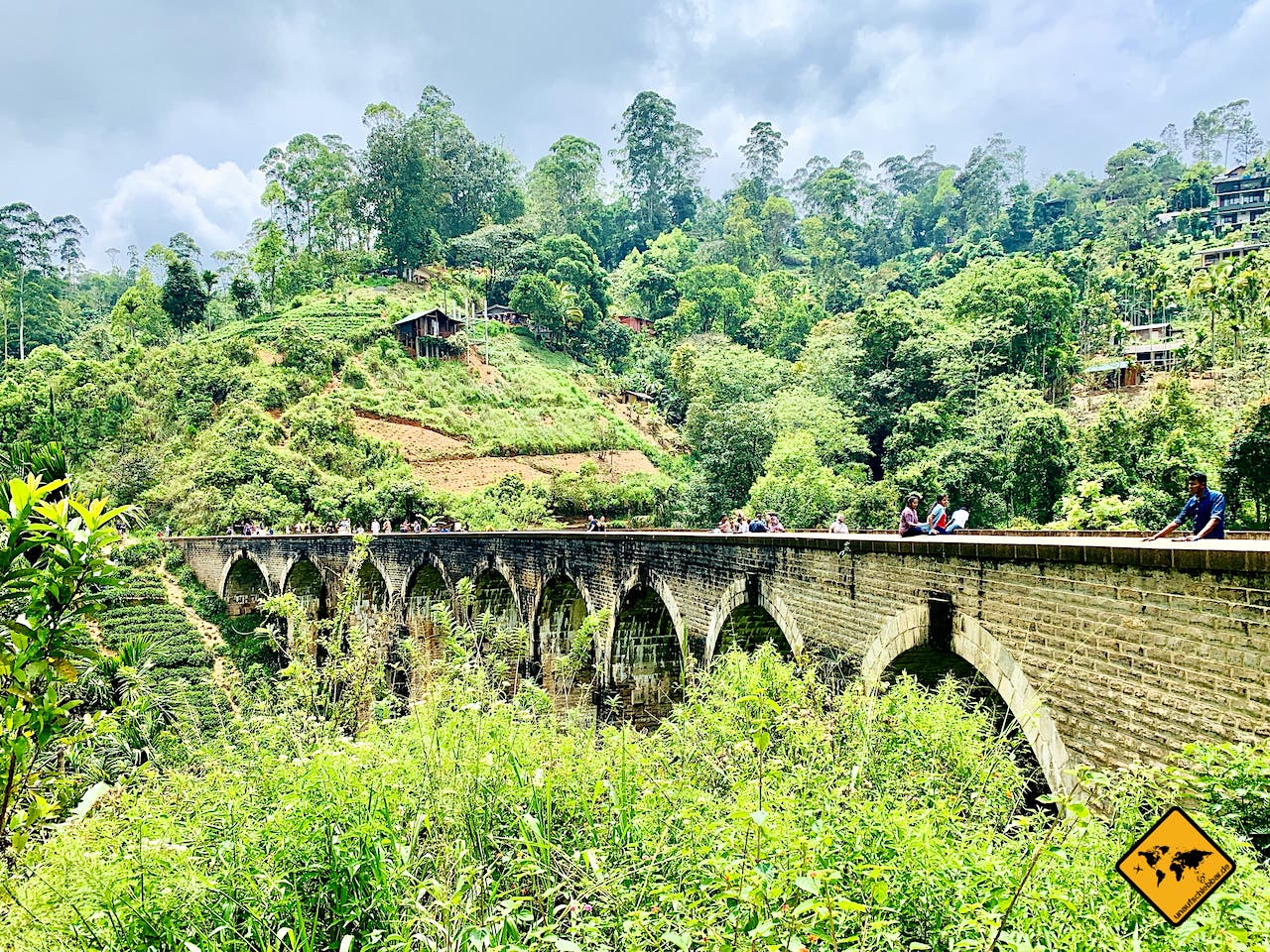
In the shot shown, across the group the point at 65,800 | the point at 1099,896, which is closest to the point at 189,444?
the point at 65,800

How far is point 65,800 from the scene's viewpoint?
12.8 feet

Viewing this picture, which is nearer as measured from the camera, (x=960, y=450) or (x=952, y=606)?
(x=952, y=606)

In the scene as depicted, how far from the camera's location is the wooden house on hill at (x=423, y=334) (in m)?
50.6

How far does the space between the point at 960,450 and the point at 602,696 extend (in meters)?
16.8

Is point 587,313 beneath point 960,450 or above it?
above

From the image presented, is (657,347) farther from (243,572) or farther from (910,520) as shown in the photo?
(910,520)

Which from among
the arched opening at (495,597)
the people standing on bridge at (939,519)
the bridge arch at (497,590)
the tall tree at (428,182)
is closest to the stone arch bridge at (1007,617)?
the people standing on bridge at (939,519)

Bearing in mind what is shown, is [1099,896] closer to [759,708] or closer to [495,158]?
[759,708]

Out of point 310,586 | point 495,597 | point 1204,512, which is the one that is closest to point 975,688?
point 1204,512

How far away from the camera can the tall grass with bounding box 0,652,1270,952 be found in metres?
2.96

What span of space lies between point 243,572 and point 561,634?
17.8 metres

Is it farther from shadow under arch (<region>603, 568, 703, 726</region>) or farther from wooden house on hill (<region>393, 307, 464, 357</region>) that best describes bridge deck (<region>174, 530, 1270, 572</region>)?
wooden house on hill (<region>393, 307, 464, 357</region>)

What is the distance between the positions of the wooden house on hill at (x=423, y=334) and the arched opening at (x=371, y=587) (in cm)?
2814

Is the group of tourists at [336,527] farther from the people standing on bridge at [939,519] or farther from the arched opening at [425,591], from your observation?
the people standing on bridge at [939,519]
